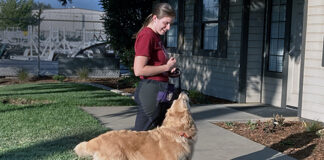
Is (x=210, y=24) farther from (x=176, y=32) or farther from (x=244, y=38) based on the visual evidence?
(x=176, y=32)

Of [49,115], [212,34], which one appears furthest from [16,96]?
[212,34]

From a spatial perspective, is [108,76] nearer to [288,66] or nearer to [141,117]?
[288,66]

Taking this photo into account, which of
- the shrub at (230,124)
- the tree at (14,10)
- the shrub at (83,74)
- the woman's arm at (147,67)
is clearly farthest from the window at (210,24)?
the tree at (14,10)

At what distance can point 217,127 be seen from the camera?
6855 millimetres

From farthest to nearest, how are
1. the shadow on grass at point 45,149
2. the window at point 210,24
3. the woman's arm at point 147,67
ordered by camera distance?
the window at point 210,24, the shadow on grass at point 45,149, the woman's arm at point 147,67

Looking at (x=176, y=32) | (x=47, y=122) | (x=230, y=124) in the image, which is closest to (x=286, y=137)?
(x=230, y=124)

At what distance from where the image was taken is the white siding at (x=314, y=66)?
Answer: 22.4ft

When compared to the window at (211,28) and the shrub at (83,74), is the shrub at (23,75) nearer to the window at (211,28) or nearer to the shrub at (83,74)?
the shrub at (83,74)

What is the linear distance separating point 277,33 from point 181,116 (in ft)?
21.2

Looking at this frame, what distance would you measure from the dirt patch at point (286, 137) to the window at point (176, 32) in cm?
608

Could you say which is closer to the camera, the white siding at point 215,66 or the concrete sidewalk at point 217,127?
the concrete sidewalk at point 217,127

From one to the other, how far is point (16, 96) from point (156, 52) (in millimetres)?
7348

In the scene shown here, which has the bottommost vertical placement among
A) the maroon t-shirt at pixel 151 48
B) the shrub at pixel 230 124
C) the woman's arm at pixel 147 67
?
the shrub at pixel 230 124

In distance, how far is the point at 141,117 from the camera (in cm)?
376
